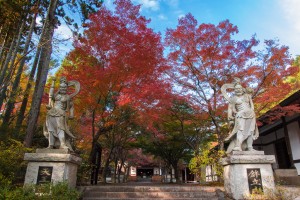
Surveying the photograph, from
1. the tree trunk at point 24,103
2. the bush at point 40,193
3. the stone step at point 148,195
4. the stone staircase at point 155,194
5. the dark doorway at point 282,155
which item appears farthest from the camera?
the dark doorway at point 282,155

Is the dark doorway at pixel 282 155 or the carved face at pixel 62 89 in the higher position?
the carved face at pixel 62 89

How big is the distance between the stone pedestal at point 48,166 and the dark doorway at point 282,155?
14.5 m

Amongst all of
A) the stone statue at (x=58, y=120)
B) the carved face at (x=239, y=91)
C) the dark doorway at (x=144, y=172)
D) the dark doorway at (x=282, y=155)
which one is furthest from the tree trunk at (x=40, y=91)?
A: the dark doorway at (x=144, y=172)

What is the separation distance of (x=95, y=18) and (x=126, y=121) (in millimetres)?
7981

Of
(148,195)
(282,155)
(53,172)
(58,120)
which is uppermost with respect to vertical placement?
(58,120)

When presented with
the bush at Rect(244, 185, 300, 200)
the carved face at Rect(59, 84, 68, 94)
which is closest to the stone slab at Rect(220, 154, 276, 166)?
the bush at Rect(244, 185, 300, 200)

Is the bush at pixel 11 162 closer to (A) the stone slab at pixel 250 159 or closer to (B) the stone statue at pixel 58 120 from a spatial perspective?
(B) the stone statue at pixel 58 120

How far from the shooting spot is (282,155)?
52.2 feet

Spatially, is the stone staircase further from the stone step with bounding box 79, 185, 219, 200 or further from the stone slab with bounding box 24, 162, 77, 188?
the stone slab with bounding box 24, 162, 77, 188

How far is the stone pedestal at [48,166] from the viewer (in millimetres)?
6824

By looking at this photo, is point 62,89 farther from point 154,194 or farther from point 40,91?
point 154,194

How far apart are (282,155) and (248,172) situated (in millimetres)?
11080

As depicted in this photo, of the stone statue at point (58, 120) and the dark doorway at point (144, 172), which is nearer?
the stone statue at point (58, 120)

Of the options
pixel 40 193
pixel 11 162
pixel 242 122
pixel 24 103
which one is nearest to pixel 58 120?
pixel 11 162
